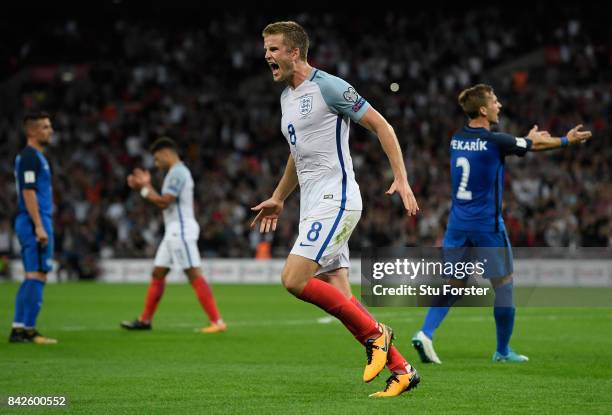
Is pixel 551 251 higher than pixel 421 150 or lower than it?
lower

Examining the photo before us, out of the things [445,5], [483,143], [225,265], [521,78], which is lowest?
[225,265]

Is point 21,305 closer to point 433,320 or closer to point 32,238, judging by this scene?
point 32,238

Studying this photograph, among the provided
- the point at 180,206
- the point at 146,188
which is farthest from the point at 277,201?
the point at 180,206

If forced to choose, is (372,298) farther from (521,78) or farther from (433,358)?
(521,78)

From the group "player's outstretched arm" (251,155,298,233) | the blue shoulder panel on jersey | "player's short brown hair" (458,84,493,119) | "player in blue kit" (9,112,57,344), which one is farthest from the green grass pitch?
"player's short brown hair" (458,84,493,119)

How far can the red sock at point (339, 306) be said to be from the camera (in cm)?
718

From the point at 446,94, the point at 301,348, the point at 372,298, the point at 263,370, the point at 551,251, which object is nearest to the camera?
the point at 263,370

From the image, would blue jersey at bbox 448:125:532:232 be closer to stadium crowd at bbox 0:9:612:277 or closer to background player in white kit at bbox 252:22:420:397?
background player in white kit at bbox 252:22:420:397

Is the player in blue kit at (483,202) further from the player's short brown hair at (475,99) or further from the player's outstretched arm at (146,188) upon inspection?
the player's outstretched arm at (146,188)

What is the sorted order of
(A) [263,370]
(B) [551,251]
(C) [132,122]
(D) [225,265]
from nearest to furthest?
(A) [263,370], (B) [551,251], (D) [225,265], (C) [132,122]

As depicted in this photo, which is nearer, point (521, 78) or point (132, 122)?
point (521, 78)

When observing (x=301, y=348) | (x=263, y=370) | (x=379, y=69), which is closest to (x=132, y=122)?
(x=379, y=69)

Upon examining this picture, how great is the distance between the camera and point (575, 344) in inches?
452

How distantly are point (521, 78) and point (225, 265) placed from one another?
10.1m
